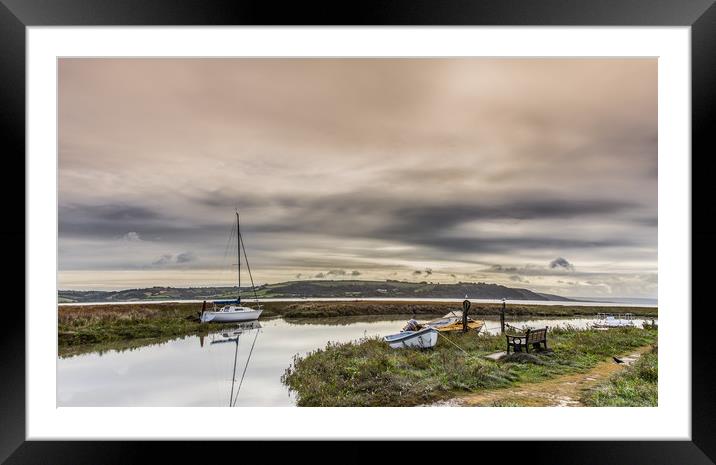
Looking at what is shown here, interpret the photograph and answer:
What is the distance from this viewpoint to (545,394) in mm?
4738

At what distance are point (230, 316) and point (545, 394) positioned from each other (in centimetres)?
801

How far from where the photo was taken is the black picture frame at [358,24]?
5.59 feet

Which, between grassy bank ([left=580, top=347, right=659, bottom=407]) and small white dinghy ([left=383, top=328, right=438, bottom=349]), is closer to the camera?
grassy bank ([left=580, top=347, right=659, bottom=407])

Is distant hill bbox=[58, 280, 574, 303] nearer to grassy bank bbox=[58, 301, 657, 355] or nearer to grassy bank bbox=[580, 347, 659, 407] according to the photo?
grassy bank bbox=[58, 301, 657, 355]

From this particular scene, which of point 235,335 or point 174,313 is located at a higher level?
point 174,313

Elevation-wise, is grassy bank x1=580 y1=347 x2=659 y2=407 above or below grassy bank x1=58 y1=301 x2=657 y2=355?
above

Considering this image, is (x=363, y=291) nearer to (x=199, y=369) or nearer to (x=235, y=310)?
(x=235, y=310)

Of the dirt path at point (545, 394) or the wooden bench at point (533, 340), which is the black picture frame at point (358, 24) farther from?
the wooden bench at point (533, 340)

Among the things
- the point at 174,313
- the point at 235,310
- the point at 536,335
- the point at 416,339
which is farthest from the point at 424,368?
the point at 174,313

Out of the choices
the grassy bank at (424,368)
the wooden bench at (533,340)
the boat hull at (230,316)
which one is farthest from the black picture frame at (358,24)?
the boat hull at (230,316)

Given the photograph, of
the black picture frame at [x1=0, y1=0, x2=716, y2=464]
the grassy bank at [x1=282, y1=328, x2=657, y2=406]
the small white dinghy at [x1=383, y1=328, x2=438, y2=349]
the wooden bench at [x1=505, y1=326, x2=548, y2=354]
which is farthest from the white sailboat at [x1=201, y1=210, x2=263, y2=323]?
the black picture frame at [x1=0, y1=0, x2=716, y2=464]

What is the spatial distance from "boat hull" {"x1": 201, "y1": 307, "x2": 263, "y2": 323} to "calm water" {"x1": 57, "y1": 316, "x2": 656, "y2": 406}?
482 mm

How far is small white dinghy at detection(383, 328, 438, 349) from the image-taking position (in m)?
7.06

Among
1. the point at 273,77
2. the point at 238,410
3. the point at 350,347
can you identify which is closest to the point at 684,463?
the point at 238,410
